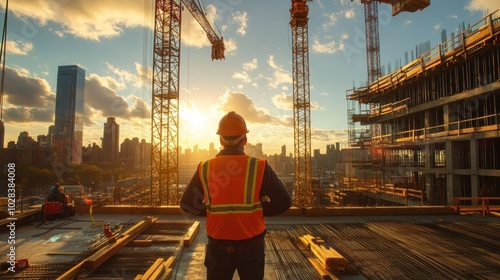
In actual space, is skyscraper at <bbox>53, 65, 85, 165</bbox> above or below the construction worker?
above

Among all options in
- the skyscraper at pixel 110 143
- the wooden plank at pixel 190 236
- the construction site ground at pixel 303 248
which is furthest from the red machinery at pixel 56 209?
the skyscraper at pixel 110 143

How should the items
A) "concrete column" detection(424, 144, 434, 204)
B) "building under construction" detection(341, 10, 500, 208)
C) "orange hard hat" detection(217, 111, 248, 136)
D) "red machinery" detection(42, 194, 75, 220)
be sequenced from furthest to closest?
"concrete column" detection(424, 144, 434, 204)
"building under construction" detection(341, 10, 500, 208)
"red machinery" detection(42, 194, 75, 220)
"orange hard hat" detection(217, 111, 248, 136)

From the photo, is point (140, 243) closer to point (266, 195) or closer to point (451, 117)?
point (266, 195)

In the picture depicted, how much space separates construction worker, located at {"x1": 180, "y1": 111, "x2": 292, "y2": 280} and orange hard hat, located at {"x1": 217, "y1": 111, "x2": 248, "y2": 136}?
171 mm

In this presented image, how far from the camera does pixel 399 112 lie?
28.7m

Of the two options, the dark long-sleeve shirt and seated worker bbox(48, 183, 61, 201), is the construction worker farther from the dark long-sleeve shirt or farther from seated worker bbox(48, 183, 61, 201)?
seated worker bbox(48, 183, 61, 201)

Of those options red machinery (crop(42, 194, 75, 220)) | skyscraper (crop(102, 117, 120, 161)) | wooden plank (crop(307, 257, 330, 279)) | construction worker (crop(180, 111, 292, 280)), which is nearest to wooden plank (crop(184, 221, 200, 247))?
wooden plank (crop(307, 257, 330, 279))

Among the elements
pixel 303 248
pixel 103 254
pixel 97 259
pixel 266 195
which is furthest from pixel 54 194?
pixel 266 195

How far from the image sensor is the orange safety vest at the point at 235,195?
2377mm

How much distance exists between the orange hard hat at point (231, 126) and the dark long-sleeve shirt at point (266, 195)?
158 millimetres

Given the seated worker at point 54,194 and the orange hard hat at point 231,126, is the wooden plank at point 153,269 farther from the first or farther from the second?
the seated worker at point 54,194

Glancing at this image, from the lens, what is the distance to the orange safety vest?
7.80 feet

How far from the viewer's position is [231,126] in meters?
2.56

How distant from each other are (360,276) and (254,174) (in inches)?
153
